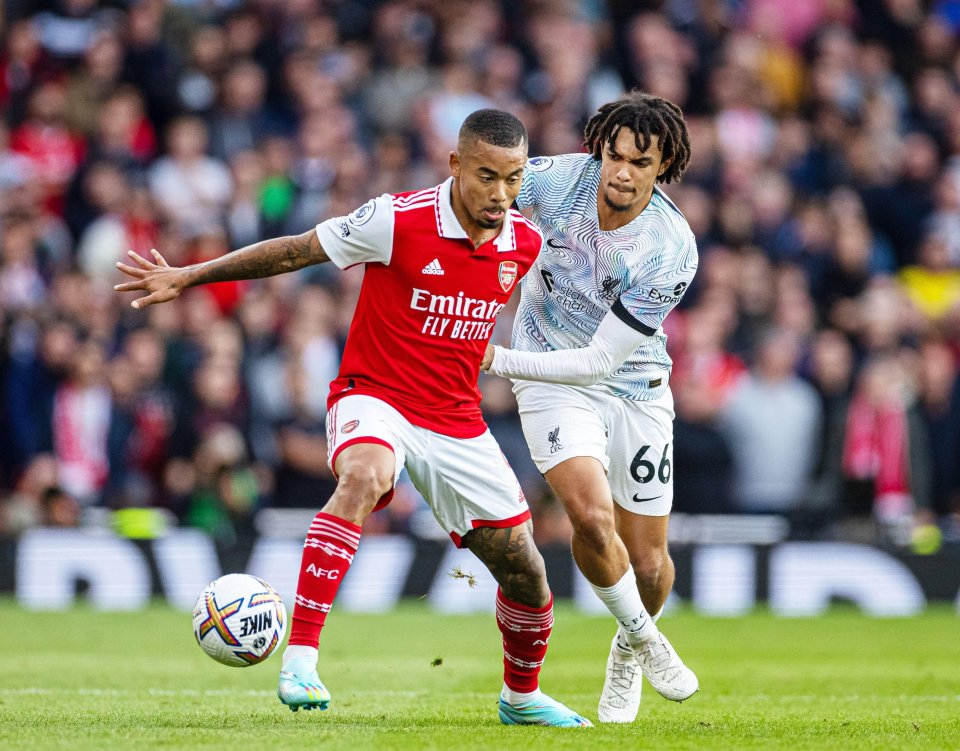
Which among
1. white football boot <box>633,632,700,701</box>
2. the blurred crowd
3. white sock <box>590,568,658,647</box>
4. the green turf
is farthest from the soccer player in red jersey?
the blurred crowd

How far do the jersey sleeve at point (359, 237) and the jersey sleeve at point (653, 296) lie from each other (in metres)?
1.24

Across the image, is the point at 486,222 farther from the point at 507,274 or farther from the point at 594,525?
the point at 594,525

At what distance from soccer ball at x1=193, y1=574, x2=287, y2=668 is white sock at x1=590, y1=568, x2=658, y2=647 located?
1596mm

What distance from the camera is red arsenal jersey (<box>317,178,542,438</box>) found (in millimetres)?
6742

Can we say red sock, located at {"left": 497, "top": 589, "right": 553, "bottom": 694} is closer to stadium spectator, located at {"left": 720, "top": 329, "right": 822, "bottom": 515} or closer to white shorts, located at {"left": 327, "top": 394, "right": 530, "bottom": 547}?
white shorts, located at {"left": 327, "top": 394, "right": 530, "bottom": 547}

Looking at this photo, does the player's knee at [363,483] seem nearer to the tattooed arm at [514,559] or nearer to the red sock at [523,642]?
the tattooed arm at [514,559]

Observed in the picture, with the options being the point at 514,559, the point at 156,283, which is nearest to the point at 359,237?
the point at 156,283

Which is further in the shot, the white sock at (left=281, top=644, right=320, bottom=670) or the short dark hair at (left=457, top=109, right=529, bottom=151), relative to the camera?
the short dark hair at (left=457, top=109, right=529, bottom=151)

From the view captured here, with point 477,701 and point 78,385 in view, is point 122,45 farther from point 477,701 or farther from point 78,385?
point 477,701

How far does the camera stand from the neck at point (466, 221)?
22.5ft

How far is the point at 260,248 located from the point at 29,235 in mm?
9279

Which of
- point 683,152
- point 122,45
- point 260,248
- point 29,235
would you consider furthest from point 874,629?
point 122,45

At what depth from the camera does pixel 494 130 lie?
666 cm

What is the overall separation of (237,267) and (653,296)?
1.99 metres
